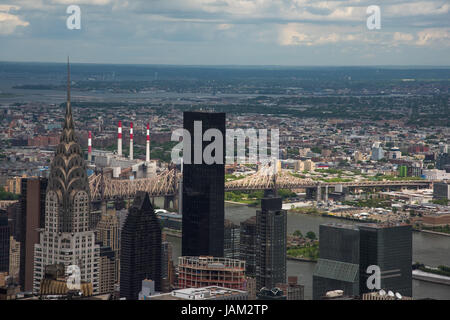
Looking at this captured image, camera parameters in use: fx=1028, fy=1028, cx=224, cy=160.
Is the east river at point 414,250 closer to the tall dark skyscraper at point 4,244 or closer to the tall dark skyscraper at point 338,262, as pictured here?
the tall dark skyscraper at point 338,262

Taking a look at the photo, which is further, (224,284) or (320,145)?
(320,145)

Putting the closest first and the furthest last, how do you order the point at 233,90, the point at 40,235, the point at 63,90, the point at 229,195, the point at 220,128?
the point at 40,235
the point at 220,128
the point at 229,195
the point at 63,90
the point at 233,90

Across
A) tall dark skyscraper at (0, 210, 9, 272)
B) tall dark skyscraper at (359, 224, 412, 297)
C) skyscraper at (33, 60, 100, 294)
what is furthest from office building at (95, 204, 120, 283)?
tall dark skyscraper at (359, 224, 412, 297)

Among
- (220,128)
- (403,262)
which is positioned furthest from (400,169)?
(403,262)

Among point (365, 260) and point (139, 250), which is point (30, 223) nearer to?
point (139, 250)
